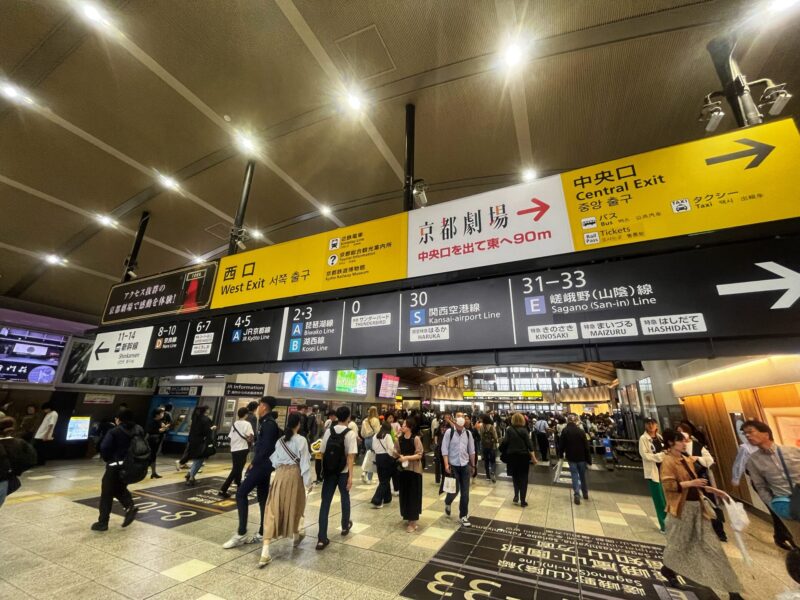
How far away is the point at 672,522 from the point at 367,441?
6623mm

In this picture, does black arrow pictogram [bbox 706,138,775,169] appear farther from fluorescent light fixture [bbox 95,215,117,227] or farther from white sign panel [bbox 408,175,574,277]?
fluorescent light fixture [bbox 95,215,117,227]

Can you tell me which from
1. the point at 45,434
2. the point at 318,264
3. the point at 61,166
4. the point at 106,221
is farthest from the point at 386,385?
the point at 318,264

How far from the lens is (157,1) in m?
3.49

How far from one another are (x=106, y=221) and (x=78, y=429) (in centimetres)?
923

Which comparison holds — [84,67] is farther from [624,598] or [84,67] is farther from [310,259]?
[624,598]

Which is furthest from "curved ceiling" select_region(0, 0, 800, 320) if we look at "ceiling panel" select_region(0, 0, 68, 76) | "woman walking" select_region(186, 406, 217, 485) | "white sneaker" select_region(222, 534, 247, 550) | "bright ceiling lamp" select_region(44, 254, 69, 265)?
"white sneaker" select_region(222, 534, 247, 550)

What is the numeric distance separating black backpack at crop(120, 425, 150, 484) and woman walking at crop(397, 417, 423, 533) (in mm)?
3865

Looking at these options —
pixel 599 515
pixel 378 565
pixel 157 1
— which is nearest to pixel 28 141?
pixel 157 1

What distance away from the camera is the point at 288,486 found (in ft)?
13.4

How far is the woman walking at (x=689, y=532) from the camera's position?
116 inches

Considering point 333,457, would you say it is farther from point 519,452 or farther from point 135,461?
point 519,452

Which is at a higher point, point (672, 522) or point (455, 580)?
point (672, 522)

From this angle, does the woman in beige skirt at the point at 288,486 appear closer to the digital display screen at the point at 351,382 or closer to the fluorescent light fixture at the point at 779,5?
the fluorescent light fixture at the point at 779,5

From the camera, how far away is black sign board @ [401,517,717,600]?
3.26 m
